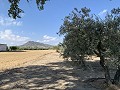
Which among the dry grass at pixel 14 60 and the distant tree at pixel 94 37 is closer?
the distant tree at pixel 94 37

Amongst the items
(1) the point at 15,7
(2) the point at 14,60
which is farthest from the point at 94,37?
(2) the point at 14,60

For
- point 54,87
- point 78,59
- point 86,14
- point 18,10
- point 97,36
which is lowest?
point 54,87

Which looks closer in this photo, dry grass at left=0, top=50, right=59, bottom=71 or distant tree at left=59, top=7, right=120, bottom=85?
distant tree at left=59, top=7, right=120, bottom=85

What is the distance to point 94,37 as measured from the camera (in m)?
13.2

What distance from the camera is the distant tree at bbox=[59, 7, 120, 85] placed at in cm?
1305

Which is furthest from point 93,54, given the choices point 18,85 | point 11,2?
point 11,2

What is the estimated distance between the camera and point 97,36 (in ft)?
43.4

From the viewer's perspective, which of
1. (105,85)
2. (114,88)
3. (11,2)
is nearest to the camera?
(114,88)

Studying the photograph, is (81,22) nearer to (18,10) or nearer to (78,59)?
(78,59)

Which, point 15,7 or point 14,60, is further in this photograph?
point 14,60

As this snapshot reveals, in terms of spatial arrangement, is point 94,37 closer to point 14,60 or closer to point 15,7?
point 15,7

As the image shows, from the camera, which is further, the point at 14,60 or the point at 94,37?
the point at 14,60

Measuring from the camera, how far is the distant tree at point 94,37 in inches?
514

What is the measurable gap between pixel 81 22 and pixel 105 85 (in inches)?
128
